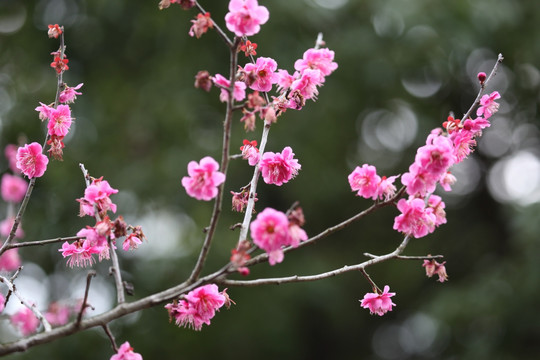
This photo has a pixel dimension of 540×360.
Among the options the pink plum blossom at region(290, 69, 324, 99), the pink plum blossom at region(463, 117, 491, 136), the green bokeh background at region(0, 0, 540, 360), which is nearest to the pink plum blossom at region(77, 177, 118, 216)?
the pink plum blossom at region(290, 69, 324, 99)

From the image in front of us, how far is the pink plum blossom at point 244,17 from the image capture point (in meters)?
1.38

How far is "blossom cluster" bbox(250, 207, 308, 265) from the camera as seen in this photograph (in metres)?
1.26

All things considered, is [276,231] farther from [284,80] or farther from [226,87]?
[284,80]

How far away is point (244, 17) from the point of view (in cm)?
139

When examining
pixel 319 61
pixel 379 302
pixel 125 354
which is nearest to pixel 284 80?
pixel 319 61

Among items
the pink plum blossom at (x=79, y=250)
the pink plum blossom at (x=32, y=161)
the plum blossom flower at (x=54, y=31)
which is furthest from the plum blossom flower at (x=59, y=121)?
the pink plum blossom at (x=79, y=250)

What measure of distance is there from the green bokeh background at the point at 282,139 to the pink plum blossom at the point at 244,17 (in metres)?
4.07

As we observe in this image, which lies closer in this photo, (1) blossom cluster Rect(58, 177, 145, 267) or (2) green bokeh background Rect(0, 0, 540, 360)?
(1) blossom cluster Rect(58, 177, 145, 267)

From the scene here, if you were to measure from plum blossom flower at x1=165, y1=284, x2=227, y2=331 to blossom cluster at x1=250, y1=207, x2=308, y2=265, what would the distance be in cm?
31

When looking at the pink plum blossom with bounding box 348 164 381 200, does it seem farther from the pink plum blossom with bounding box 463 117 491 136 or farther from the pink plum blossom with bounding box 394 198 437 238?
the pink plum blossom with bounding box 463 117 491 136

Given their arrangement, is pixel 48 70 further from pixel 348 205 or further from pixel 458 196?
pixel 458 196

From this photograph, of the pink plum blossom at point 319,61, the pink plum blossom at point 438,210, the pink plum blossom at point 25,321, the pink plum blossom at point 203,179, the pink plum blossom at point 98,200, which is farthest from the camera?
the pink plum blossom at point 25,321

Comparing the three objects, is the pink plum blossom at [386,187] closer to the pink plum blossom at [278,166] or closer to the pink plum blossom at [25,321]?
the pink plum blossom at [278,166]

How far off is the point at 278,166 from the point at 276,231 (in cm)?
41
